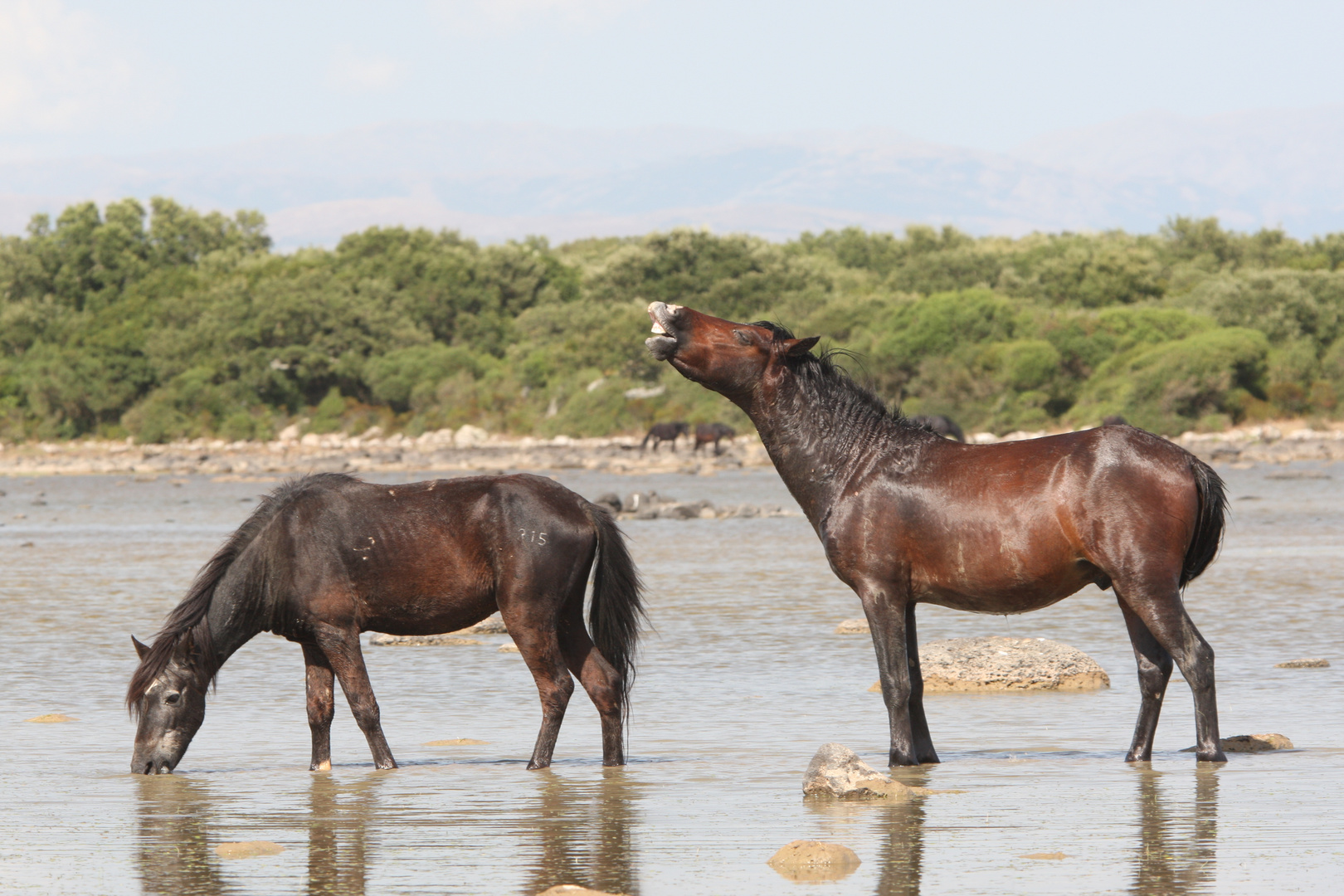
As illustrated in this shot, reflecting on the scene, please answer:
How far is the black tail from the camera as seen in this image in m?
8.31

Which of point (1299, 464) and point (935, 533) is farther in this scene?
point (1299, 464)

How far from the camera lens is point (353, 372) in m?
74.9

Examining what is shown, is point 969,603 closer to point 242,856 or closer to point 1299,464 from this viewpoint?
point 242,856

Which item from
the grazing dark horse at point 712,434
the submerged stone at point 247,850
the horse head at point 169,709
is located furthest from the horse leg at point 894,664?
the grazing dark horse at point 712,434

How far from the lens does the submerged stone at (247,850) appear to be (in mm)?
6555

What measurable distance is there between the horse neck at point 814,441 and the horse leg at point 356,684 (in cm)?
249

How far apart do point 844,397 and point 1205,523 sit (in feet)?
6.42

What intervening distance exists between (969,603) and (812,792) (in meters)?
1.43

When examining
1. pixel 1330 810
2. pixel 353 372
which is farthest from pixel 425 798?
pixel 353 372

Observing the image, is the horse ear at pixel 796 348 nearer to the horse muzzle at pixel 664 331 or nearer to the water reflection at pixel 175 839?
the horse muzzle at pixel 664 331

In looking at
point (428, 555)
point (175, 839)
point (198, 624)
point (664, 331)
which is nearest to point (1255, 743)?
point (664, 331)

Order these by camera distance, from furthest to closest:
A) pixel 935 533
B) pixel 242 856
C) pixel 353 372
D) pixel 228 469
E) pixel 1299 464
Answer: pixel 353 372, pixel 228 469, pixel 1299 464, pixel 935 533, pixel 242 856

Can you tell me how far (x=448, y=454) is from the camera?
6069cm

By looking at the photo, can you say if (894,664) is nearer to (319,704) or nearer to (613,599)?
(613,599)
